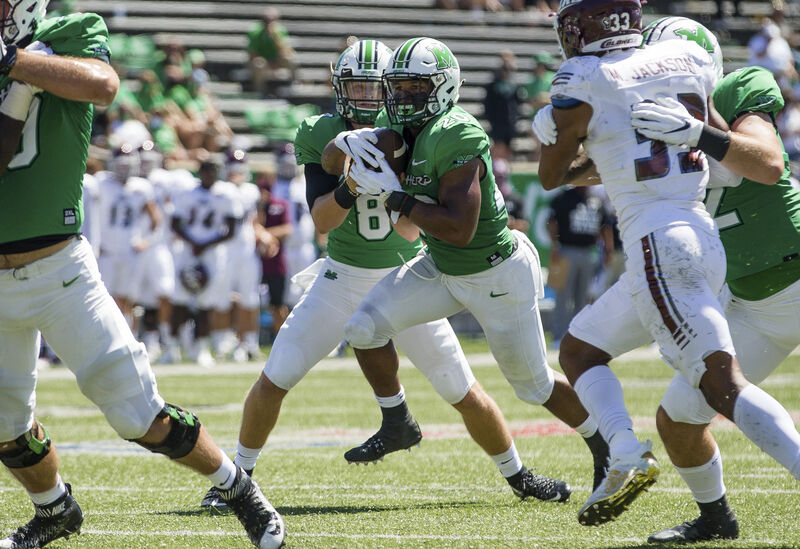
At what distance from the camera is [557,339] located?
14.1 m

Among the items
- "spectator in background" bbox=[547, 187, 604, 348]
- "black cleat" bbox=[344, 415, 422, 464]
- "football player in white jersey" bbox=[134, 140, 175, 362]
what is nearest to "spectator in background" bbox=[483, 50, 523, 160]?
"spectator in background" bbox=[547, 187, 604, 348]

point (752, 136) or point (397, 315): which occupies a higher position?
point (752, 136)

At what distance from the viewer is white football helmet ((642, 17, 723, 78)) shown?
456cm

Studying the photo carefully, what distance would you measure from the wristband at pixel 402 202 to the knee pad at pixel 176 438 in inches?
47.0

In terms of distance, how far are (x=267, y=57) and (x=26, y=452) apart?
50.2 ft

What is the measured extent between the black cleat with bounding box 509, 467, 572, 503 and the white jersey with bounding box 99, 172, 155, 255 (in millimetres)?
8384

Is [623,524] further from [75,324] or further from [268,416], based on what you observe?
[75,324]

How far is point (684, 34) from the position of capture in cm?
458

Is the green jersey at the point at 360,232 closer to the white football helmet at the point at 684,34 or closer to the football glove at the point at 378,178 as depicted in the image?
the football glove at the point at 378,178

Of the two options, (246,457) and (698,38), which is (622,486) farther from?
(246,457)

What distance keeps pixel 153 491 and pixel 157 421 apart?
1777 mm

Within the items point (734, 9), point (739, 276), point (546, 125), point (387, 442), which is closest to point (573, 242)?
point (387, 442)

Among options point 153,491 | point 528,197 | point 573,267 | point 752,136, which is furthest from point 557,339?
point 752,136

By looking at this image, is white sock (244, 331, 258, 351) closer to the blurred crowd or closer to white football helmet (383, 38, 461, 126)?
the blurred crowd
